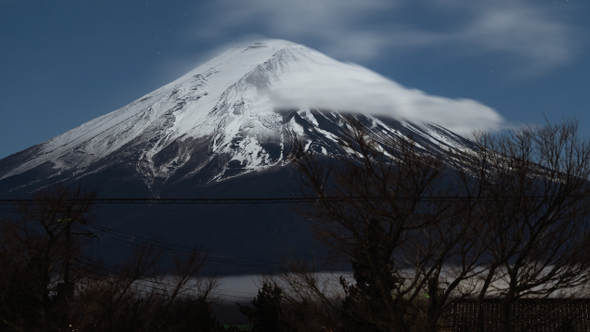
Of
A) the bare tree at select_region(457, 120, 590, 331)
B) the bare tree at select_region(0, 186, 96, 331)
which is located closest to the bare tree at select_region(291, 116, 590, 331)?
the bare tree at select_region(457, 120, 590, 331)

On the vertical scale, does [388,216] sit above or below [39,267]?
above

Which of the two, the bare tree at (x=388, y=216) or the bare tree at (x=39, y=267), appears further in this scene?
the bare tree at (x=39, y=267)

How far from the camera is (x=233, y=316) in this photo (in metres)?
147

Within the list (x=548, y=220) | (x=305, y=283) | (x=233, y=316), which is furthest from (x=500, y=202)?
(x=233, y=316)

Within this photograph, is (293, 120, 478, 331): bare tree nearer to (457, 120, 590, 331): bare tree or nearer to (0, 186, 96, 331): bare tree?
(457, 120, 590, 331): bare tree

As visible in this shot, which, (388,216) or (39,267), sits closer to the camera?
(388,216)

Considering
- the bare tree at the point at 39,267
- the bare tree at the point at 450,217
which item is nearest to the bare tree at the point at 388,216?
the bare tree at the point at 450,217

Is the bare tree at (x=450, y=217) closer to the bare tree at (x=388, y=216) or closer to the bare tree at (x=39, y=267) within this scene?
the bare tree at (x=388, y=216)

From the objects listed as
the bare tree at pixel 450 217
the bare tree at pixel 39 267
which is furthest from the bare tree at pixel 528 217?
the bare tree at pixel 39 267

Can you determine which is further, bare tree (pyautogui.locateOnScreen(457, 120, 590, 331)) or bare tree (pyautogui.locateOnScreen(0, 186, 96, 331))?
bare tree (pyautogui.locateOnScreen(0, 186, 96, 331))

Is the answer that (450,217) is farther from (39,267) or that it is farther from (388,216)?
(39,267)

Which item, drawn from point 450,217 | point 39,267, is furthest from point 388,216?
point 39,267

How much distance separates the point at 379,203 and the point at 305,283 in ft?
9.00

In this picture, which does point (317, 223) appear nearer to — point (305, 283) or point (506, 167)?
point (305, 283)
